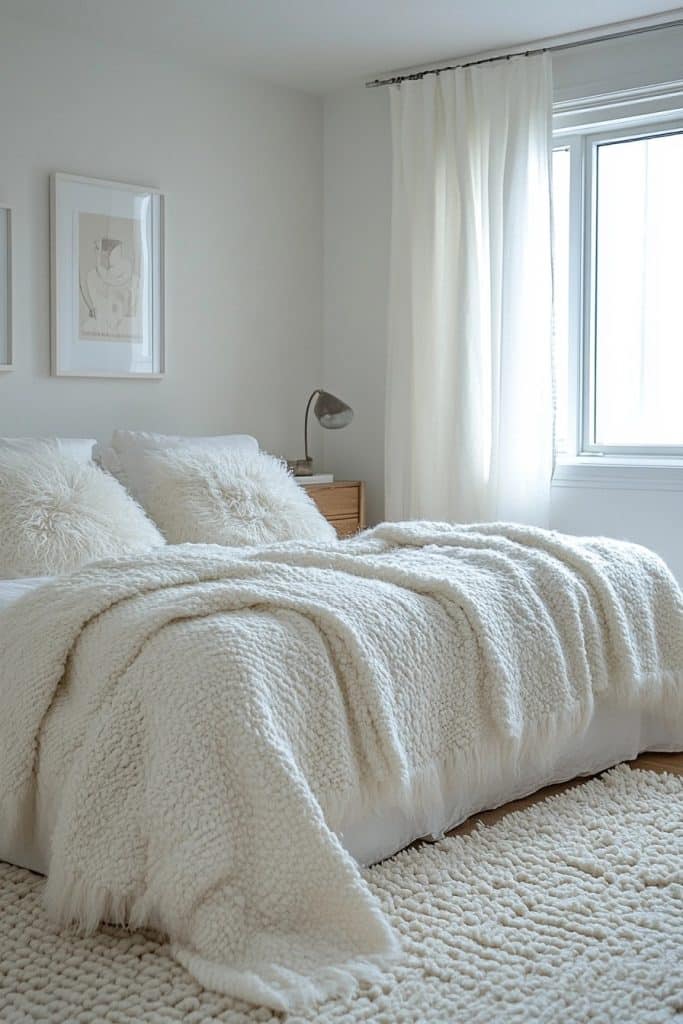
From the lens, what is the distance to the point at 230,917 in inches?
76.9

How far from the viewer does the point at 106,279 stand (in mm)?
4406

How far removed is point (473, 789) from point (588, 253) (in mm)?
2615

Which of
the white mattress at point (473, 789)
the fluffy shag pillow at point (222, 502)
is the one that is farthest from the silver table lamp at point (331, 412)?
the white mattress at point (473, 789)

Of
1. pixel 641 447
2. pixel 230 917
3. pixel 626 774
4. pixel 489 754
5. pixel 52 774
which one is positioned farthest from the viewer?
pixel 641 447

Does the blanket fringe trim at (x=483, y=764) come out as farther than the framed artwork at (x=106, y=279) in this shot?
No

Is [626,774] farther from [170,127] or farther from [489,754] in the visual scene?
[170,127]

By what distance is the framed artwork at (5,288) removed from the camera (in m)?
4.09

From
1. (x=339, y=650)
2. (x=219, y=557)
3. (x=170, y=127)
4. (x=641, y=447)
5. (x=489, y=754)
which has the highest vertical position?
(x=170, y=127)

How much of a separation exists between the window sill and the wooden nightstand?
807 mm

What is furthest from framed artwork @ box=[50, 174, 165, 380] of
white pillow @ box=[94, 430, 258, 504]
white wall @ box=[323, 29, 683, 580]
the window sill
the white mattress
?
the window sill

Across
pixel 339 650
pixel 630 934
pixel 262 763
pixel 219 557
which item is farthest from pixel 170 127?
pixel 630 934

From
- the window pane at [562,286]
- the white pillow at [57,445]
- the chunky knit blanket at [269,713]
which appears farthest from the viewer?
the window pane at [562,286]

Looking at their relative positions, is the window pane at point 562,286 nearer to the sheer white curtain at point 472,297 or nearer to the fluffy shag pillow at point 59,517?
the sheer white curtain at point 472,297

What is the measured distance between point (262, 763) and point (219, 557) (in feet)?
2.22
